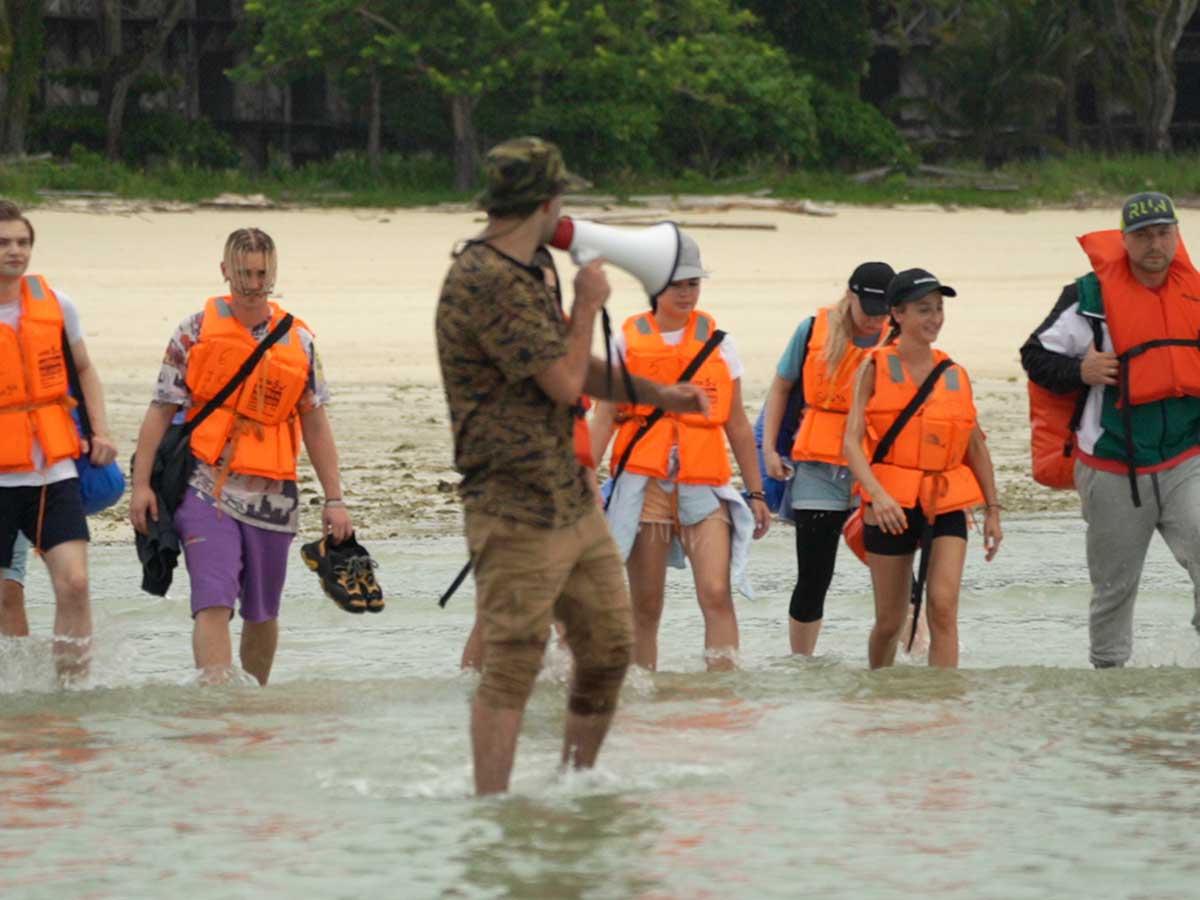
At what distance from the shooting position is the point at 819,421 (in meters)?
8.50

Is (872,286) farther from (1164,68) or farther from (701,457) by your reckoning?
(1164,68)

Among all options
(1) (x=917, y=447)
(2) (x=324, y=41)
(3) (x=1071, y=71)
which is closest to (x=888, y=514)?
(1) (x=917, y=447)

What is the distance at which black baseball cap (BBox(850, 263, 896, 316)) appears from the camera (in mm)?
8398

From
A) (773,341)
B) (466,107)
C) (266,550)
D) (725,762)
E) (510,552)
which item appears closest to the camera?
(510,552)

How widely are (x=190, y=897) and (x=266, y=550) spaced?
6.93 ft

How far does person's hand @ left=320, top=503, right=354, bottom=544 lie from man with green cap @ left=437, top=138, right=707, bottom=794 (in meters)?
2.04

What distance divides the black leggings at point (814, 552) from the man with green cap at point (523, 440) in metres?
2.76

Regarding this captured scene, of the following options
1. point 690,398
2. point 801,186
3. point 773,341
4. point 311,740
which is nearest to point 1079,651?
point 311,740

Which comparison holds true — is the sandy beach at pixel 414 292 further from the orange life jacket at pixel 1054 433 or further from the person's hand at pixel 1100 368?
the person's hand at pixel 1100 368

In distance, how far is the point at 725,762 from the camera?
717 centimetres

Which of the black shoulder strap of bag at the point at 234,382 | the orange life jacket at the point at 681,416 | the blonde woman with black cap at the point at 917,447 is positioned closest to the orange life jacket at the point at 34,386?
the black shoulder strap of bag at the point at 234,382

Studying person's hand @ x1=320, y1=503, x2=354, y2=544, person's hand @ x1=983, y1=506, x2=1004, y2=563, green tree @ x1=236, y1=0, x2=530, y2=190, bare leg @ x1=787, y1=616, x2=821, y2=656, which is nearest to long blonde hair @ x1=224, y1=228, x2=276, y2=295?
person's hand @ x1=320, y1=503, x2=354, y2=544

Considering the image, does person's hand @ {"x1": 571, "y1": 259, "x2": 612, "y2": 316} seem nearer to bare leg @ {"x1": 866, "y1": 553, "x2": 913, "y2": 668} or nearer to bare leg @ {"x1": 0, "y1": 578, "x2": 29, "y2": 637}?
bare leg @ {"x1": 866, "y1": 553, "x2": 913, "y2": 668}

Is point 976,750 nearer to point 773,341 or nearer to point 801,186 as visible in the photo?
point 773,341
